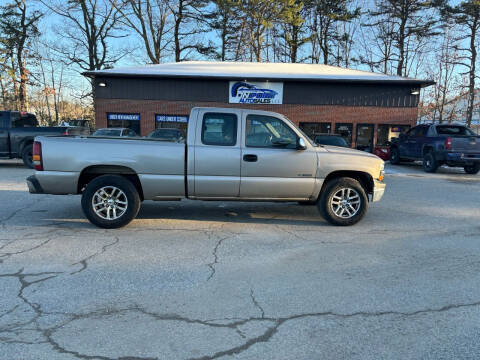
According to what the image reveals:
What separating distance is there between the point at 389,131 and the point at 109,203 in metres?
19.5

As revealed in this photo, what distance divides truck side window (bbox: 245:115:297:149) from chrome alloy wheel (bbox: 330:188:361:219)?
45.8 inches

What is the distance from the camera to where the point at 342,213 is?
5.62 metres

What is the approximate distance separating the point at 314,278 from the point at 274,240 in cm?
130

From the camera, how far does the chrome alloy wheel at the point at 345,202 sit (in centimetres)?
557

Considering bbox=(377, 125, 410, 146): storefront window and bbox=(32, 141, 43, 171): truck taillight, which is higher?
bbox=(377, 125, 410, 146): storefront window

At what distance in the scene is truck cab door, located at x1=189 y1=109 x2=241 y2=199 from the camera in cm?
522

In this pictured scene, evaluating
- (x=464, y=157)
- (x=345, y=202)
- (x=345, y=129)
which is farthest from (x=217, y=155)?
(x=345, y=129)

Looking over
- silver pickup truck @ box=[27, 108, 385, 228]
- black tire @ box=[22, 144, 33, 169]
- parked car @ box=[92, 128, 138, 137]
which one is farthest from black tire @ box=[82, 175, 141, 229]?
black tire @ box=[22, 144, 33, 169]

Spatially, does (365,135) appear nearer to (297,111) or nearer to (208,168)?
(297,111)

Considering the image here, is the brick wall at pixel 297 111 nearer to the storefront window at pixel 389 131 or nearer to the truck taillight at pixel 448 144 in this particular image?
the storefront window at pixel 389 131

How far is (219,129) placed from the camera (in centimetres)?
535

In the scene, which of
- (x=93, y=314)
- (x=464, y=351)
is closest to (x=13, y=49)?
(x=93, y=314)

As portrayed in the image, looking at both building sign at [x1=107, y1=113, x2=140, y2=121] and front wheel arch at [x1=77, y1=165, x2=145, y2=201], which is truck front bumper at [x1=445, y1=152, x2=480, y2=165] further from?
building sign at [x1=107, y1=113, x2=140, y2=121]

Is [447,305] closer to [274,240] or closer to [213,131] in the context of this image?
[274,240]
